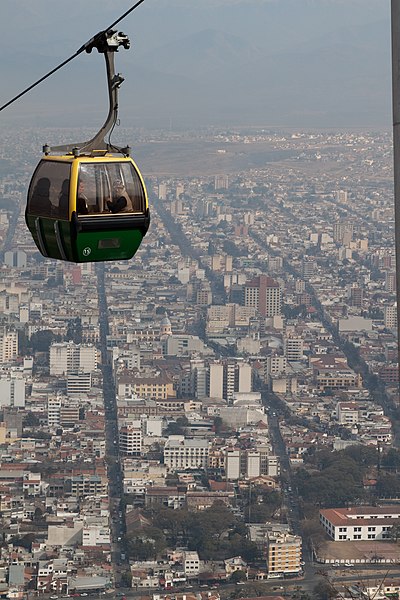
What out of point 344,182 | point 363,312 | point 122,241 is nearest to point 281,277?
point 363,312

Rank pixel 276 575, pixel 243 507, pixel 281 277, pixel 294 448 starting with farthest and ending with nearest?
pixel 281 277 < pixel 294 448 < pixel 243 507 < pixel 276 575

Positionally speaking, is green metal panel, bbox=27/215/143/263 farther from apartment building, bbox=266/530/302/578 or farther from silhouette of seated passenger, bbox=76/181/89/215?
apartment building, bbox=266/530/302/578

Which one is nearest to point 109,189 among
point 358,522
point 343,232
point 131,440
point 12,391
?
point 358,522

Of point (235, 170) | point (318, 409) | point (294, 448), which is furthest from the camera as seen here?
point (235, 170)

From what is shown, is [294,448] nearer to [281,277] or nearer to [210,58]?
[281,277]

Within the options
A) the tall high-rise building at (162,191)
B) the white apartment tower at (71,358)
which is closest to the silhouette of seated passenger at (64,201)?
the white apartment tower at (71,358)

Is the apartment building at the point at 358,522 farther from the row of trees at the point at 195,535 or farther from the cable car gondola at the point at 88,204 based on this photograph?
the cable car gondola at the point at 88,204

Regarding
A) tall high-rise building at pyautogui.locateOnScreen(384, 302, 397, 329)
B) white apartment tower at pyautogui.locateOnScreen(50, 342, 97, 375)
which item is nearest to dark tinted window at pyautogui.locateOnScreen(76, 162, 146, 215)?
white apartment tower at pyautogui.locateOnScreen(50, 342, 97, 375)

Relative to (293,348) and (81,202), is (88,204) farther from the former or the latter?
(293,348)

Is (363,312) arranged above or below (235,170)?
below
